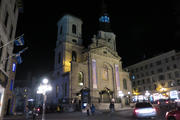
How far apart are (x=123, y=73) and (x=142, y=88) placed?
1277 centimetres

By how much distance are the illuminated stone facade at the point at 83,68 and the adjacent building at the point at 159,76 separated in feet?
32.6

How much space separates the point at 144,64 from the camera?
199 ft

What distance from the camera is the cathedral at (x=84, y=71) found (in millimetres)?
39534

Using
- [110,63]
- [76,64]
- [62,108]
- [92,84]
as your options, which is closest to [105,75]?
[110,63]

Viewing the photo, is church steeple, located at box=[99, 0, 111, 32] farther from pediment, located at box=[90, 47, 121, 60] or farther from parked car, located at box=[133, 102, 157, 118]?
parked car, located at box=[133, 102, 157, 118]

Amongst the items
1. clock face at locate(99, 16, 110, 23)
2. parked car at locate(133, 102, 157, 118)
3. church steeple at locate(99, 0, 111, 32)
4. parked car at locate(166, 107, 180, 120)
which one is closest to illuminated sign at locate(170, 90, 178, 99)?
church steeple at locate(99, 0, 111, 32)

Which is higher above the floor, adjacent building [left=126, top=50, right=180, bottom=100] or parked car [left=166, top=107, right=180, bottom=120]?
adjacent building [left=126, top=50, right=180, bottom=100]

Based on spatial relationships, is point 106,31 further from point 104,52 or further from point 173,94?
point 173,94

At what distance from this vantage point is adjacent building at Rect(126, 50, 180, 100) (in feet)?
161

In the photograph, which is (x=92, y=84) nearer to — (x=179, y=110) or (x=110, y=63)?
(x=110, y=63)

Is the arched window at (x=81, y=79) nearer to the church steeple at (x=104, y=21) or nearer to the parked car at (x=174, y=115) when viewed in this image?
the church steeple at (x=104, y=21)

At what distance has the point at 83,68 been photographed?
42.7m

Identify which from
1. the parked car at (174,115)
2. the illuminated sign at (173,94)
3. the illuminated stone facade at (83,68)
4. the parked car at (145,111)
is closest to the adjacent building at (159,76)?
the illuminated sign at (173,94)

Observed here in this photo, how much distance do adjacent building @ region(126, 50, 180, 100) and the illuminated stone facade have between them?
995 centimetres
